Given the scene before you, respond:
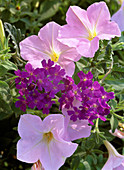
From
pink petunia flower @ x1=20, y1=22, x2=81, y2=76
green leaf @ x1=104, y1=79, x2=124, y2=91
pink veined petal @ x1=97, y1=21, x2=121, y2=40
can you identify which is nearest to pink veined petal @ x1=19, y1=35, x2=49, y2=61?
pink petunia flower @ x1=20, y1=22, x2=81, y2=76

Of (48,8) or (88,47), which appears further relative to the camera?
(48,8)

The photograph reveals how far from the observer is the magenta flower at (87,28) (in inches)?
37.4

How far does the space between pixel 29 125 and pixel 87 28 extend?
0.40 m

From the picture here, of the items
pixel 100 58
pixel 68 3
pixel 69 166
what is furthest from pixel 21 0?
pixel 69 166

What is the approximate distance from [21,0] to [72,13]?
560 mm

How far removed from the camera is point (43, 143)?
0.99 m

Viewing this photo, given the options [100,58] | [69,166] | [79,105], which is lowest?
[69,166]

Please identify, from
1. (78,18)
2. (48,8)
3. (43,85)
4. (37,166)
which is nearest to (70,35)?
(78,18)

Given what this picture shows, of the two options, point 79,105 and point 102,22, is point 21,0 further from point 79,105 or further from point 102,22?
point 79,105

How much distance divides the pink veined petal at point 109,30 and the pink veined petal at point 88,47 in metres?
0.03

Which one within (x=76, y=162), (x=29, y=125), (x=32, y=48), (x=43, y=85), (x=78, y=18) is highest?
(x=78, y=18)

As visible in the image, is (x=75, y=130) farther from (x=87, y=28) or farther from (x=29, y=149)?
(x=87, y=28)

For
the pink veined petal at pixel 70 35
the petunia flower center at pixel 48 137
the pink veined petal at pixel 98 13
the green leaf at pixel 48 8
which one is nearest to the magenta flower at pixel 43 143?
the petunia flower center at pixel 48 137

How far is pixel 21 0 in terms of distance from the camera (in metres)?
1.45
